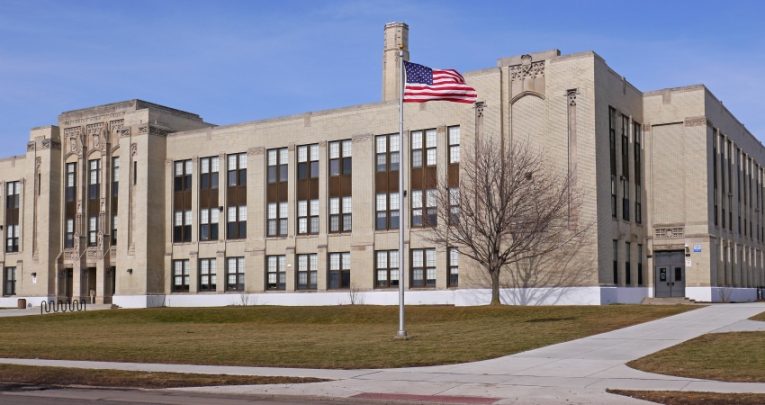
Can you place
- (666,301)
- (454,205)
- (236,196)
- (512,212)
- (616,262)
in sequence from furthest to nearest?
(236,196) < (666,301) < (616,262) < (454,205) < (512,212)

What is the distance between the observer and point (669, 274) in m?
55.8

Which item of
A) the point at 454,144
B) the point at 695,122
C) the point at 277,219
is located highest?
the point at 695,122

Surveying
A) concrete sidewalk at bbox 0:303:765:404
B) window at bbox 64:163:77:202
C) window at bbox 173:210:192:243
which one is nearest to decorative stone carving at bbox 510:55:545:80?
concrete sidewalk at bbox 0:303:765:404

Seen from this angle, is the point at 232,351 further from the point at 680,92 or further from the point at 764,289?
the point at 764,289

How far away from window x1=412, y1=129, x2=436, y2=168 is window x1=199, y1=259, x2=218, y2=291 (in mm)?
17621

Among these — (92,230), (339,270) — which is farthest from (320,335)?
(92,230)

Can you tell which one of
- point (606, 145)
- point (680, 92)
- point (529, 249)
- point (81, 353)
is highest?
point (680, 92)

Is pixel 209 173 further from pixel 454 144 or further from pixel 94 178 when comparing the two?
pixel 454 144

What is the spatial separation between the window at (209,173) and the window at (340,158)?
31.3ft

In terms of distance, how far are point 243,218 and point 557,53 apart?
81.7ft

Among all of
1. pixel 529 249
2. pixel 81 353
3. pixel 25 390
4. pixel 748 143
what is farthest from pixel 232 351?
pixel 748 143

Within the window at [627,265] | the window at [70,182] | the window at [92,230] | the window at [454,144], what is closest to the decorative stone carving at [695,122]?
the window at [627,265]

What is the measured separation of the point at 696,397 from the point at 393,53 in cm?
5271

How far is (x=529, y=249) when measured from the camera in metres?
49.2
